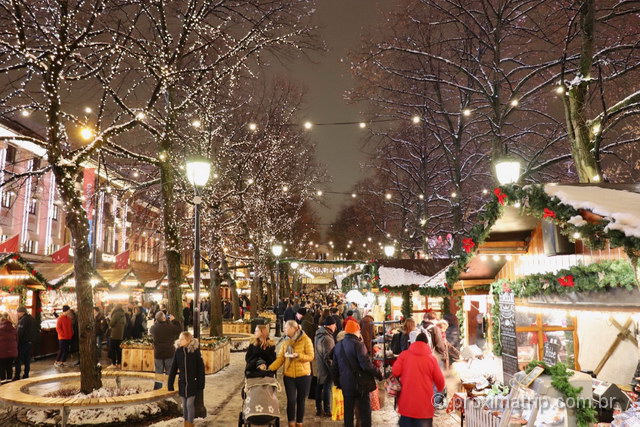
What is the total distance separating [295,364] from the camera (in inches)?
325

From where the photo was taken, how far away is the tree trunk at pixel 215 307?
1989cm

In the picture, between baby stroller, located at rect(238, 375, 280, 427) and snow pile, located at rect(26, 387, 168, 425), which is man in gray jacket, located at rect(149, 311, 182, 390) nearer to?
snow pile, located at rect(26, 387, 168, 425)

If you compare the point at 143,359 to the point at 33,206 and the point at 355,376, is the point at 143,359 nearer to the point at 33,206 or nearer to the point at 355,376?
the point at 355,376

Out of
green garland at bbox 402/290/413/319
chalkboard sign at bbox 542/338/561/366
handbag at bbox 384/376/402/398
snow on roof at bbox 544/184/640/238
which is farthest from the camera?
green garland at bbox 402/290/413/319

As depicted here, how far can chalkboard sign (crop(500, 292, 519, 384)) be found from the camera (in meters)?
7.69

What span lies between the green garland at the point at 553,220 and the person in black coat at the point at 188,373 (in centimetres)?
470

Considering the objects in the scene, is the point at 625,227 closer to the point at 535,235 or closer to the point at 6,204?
the point at 535,235

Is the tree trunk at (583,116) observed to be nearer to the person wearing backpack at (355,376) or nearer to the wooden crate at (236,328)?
the person wearing backpack at (355,376)

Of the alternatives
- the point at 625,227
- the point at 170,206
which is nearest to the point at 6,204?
the point at 170,206

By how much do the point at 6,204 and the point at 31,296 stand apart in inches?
581

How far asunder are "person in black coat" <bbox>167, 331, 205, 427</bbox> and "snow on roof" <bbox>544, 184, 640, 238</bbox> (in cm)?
565

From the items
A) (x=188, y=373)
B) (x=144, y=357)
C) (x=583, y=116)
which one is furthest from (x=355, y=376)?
(x=144, y=357)

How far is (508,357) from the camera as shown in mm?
7836

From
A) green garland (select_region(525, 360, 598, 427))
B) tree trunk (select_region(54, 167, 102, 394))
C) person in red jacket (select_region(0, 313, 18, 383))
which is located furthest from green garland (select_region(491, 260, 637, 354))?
person in red jacket (select_region(0, 313, 18, 383))
